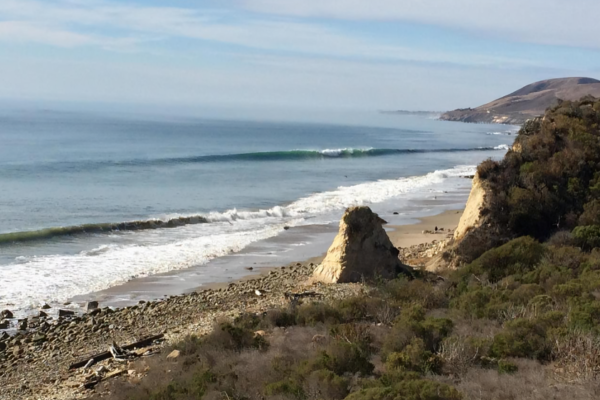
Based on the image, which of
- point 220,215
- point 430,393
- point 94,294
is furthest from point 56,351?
point 220,215

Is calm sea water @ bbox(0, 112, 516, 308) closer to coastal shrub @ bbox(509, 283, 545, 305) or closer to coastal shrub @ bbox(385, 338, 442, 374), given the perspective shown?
coastal shrub @ bbox(385, 338, 442, 374)

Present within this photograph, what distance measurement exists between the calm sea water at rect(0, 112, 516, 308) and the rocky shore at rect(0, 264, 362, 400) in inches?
103

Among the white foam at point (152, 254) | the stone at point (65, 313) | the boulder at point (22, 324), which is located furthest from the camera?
the white foam at point (152, 254)

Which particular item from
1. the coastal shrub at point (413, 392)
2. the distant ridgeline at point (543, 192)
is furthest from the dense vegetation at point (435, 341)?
the distant ridgeline at point (543, 192)

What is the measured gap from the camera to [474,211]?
17.1m

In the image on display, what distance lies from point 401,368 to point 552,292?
497 centimetres

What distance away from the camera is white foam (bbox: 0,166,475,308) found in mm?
17188

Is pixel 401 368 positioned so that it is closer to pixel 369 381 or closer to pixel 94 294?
pixel 369 381

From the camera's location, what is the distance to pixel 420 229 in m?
25.5

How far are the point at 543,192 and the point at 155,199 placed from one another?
2135 cm

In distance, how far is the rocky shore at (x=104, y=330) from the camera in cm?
1053

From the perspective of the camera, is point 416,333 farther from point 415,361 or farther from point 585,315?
point 585,315

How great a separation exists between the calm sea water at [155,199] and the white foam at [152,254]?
44 mm

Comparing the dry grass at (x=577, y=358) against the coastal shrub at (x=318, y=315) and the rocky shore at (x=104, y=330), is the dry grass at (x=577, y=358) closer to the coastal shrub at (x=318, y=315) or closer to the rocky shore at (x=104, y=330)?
the coastal shrub at (x=318, y=315)
